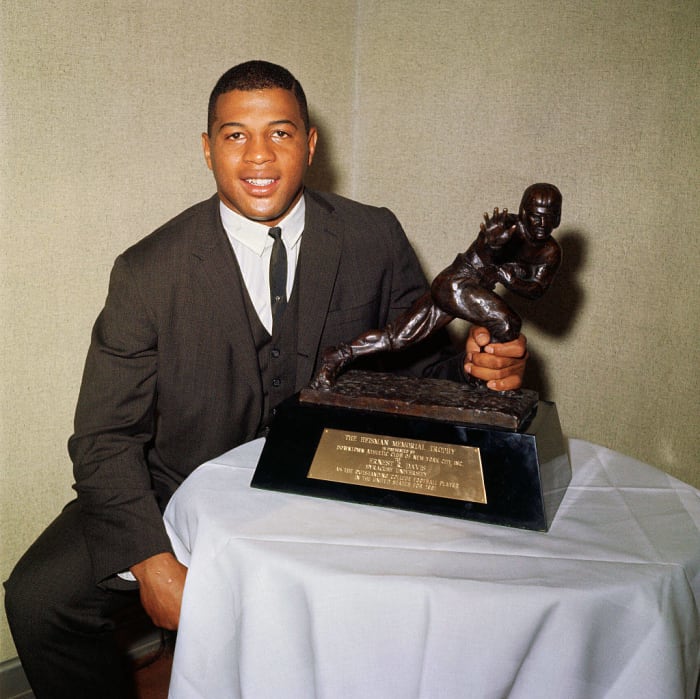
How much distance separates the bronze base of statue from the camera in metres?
1.18

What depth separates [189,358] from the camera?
1.48 m

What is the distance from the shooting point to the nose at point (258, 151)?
1394mm

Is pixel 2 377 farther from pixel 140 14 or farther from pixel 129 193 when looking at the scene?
pixel 140 14

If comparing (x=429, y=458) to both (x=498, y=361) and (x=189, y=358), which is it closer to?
(x=498, y=361)

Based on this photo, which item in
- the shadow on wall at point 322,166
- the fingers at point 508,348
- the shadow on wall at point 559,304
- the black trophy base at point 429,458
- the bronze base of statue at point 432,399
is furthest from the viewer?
the shadow on wall at point 322,166

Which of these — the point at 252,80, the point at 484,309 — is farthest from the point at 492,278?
the point at 252,80

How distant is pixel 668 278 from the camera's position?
5.70ft

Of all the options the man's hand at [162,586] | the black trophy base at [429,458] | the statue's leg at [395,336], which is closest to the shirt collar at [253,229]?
the statue's leg at [395,336]

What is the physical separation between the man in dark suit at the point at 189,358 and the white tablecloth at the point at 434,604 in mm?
281

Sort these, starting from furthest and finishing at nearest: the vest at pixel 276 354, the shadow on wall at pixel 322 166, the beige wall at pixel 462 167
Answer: the shadow on wall at pixel 322 166 → the beige wall at pixel 462 167 → the vest at pixel 276 354

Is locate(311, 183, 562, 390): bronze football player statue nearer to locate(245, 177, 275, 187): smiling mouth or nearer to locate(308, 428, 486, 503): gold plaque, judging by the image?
locate(308, 428, 486, 503): gold plaque

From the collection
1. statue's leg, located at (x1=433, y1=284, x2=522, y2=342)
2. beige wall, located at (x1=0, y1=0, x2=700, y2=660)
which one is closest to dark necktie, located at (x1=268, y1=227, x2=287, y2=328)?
statue's leg, located at (x1=433, y1=284, x2=522, y2=342)

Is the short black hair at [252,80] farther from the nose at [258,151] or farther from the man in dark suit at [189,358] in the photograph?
the nose at [258,151]

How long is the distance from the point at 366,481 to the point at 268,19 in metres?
1.47
